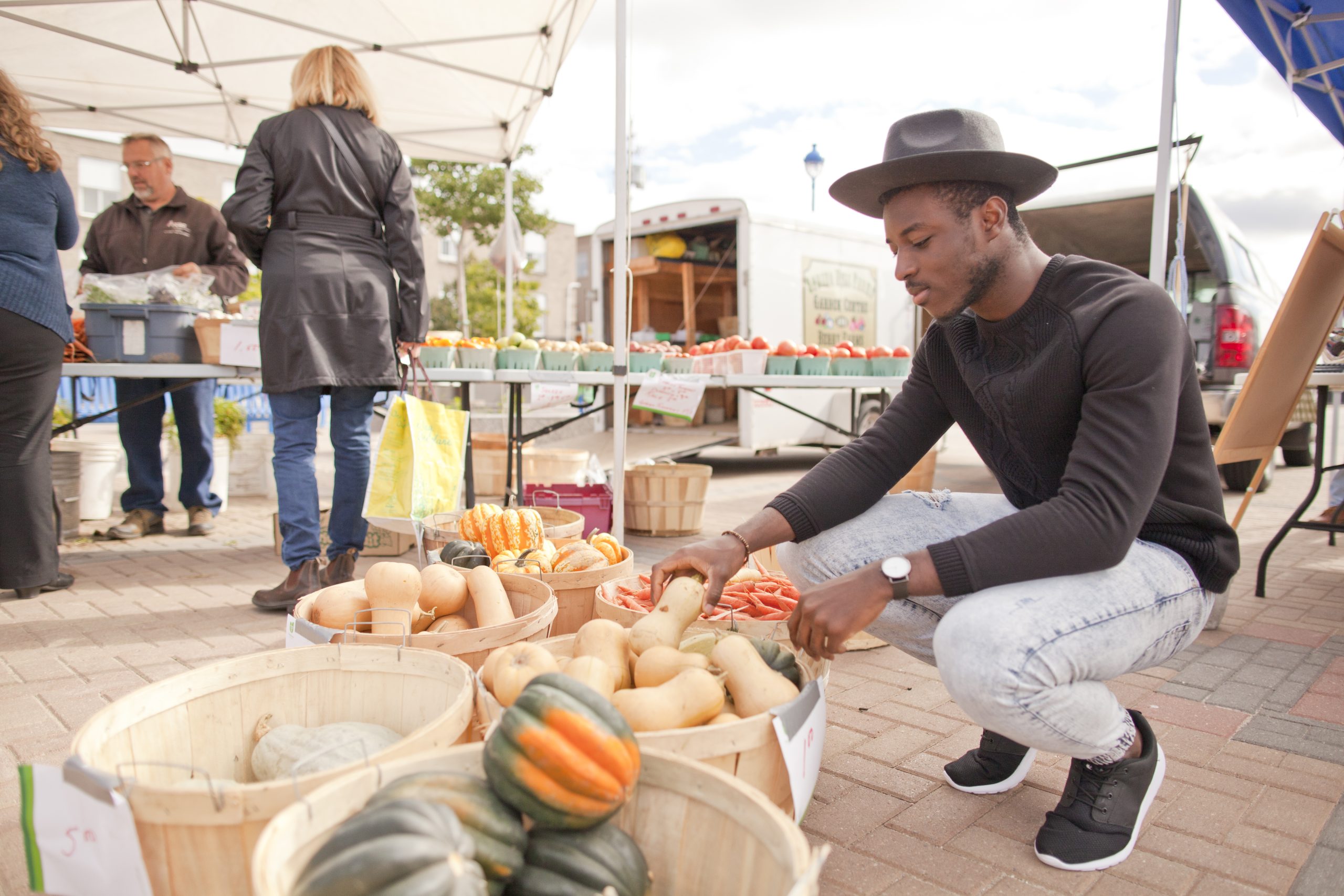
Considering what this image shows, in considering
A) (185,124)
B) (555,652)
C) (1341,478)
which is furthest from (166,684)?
(185,124)

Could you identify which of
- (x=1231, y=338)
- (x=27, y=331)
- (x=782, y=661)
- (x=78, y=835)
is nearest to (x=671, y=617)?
(x=782, y=661)

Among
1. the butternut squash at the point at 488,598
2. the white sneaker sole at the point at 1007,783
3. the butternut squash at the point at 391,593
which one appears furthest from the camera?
the butternut squash at the point at 488,598

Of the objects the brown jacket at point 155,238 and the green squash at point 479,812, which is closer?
the green squash at point 479,812

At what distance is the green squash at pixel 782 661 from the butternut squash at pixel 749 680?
0.06 m

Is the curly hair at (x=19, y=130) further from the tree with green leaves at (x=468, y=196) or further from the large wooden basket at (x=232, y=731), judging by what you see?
the tree with green leaves at (x=468, y=196)

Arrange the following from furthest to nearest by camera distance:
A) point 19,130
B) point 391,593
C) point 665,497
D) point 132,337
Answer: point 665,497
point 132,337
point 19,130
point 391,593

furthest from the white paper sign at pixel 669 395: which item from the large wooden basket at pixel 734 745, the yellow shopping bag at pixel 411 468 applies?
the large wooden basket at pixel 734 745

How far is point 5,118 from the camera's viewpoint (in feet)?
11.8

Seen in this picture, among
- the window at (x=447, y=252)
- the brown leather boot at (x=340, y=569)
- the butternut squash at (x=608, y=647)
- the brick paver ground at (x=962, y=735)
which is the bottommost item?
the brick paver ground at (x=962, y=735)

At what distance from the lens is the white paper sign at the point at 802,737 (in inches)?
68.2

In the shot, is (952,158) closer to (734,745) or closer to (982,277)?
(982,277)

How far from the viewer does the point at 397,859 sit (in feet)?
3.62

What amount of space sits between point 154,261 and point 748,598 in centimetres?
476

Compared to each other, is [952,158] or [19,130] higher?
[19,130]
